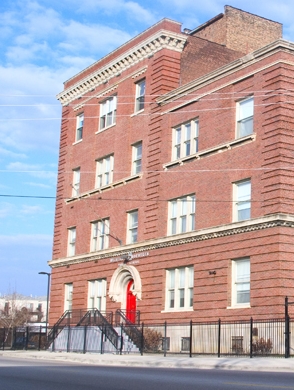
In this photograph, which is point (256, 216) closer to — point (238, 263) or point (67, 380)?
point (238, 263)

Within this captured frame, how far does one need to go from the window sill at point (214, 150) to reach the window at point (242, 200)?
76.8 inches

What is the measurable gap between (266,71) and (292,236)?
316 inches

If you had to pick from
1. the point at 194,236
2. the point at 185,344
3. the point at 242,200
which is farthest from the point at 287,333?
the point at 194,236

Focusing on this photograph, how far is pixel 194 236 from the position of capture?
3525 cm

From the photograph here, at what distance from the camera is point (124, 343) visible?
36531 millimetres

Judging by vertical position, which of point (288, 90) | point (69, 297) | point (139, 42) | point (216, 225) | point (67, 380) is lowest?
point (67, 380)

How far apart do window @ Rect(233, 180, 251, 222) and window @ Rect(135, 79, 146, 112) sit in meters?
10.8

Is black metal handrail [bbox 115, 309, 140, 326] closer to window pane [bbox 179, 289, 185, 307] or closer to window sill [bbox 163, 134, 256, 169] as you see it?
window pane [bbox 179, 289, 185, 307]

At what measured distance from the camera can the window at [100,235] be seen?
142ft

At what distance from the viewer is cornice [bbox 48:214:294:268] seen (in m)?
30.6

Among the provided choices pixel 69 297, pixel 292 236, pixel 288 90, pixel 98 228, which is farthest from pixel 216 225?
pixel 69 297

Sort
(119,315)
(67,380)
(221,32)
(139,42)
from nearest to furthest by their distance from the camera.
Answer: (67,380), (119,315), (139,42), (221,32)

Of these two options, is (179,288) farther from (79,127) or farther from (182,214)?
(79,127)

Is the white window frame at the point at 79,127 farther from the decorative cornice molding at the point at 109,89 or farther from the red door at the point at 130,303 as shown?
the red door at the point at 130,303
